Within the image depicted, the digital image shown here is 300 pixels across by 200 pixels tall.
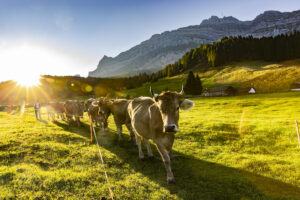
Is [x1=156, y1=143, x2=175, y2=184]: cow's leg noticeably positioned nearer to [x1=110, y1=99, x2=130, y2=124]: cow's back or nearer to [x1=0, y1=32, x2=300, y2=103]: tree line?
[x1=110, y1=99, x2=130, y2=124]: cow's back

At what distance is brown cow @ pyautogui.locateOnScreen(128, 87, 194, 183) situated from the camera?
6126 mm

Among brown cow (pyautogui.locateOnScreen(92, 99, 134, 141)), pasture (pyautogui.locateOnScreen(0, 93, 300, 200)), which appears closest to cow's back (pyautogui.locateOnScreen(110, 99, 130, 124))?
brown cow (pyautogui.locateOnScreen(92, 99, 134, 141))

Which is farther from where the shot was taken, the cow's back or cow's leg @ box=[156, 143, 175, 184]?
the cow's back

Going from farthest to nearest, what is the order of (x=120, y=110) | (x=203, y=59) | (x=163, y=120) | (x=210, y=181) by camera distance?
(x=203, y=59), (x=120, y=110), (x=210, y=181), (x=163, y=120)

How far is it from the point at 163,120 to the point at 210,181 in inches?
129

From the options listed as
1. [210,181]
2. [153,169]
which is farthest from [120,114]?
[210,181]

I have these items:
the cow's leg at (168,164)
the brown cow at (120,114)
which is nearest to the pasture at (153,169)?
the cow's leg at (168,164)

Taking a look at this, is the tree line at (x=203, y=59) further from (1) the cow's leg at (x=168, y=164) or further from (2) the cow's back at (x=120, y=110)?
(1) the cow's leg at (x=168, y=164)

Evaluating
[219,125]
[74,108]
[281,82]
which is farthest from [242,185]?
[281,82]

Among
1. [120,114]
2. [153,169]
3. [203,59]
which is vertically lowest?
[153,169]

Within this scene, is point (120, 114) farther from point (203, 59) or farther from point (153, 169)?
point (203, 59)

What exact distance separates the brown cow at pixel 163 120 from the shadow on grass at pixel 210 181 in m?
0.77

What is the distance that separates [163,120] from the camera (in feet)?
20.4

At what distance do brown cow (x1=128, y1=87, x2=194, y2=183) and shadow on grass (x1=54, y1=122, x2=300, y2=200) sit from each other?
77cm
